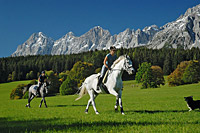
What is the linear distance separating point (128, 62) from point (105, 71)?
1.77 meters

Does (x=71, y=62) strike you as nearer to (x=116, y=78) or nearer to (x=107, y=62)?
(x=107, y=62)

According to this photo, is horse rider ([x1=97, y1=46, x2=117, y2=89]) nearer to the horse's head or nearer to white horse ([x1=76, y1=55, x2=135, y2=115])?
white horse ([x1=76, y1=55, x2=135, y2=115])

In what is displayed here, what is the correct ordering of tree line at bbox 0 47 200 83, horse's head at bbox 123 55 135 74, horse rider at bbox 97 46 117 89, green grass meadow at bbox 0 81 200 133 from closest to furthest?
green grass meadow at bbox 0 81 200 133
horse's head at bbox 123 55 135 74
horse rider at bbox 97 46 117 89
tree line at bbox 0 47 200 83

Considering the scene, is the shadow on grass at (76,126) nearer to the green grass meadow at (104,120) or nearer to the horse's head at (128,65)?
the green grass meadow at (104,120)

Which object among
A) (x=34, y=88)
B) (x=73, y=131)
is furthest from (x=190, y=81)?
(x=73, y=131)

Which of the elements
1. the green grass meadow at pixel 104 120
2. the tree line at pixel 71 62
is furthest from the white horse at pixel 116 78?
the tree line at pixel 71 62

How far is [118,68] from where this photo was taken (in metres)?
11.9

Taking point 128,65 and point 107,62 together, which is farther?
point 107,62

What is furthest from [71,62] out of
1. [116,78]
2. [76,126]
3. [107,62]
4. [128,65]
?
[76,126]

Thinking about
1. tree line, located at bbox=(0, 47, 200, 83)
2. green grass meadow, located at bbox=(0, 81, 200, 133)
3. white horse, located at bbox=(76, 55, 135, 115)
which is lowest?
green grass meadow, located at bbox=(0, 81, 200, 133)

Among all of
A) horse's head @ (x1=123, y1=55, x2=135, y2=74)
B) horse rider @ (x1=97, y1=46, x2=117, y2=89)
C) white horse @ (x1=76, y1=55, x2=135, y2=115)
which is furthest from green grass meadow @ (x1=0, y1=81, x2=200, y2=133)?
horse's head @ (x1=123, y1=55, x2=135, y2=74)

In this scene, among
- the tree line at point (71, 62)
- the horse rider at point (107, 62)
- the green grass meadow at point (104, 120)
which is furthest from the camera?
the tree line at point (71, 62)

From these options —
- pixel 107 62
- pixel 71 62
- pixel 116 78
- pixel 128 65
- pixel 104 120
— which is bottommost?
pixel 104 120

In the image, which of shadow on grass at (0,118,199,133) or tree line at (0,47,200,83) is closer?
shadow on grass at (0,118,199,133)
